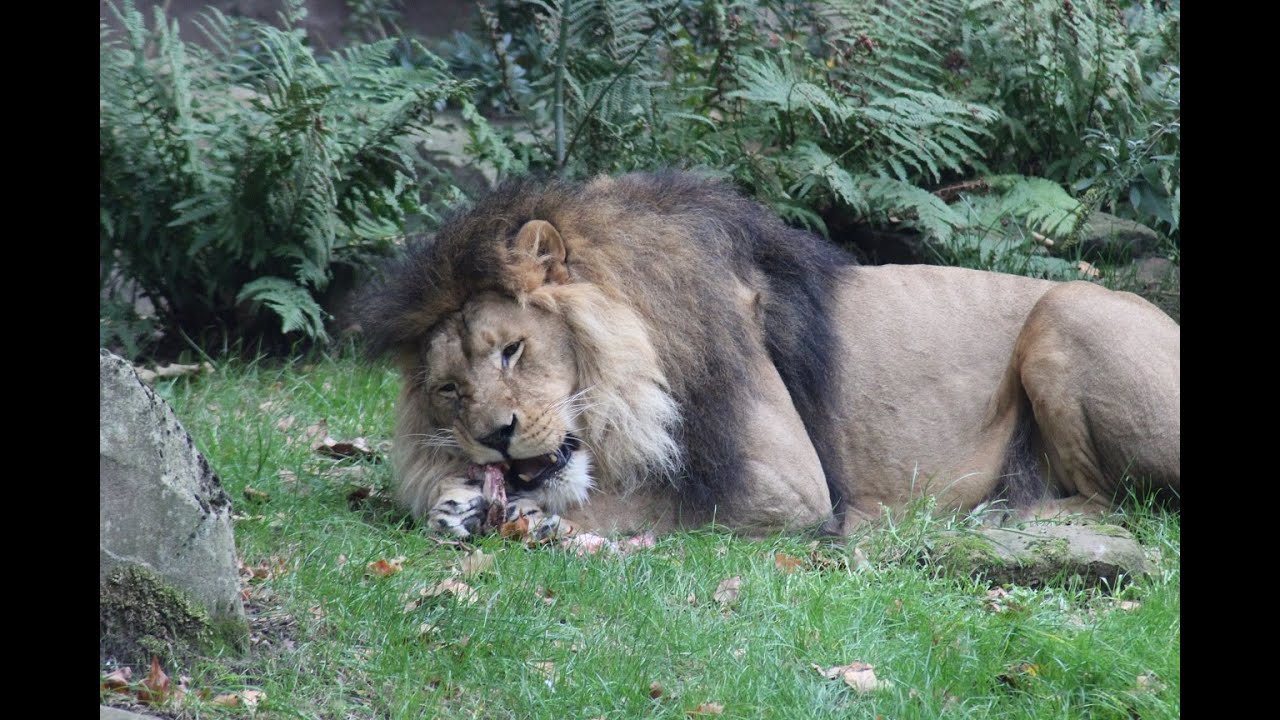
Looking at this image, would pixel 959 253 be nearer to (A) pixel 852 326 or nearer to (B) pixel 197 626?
(A) pixel 852 326

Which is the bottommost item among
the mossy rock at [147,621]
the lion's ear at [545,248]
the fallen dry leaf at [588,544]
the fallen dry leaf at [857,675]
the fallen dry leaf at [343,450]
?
the fallen dry leaf at [343,450]

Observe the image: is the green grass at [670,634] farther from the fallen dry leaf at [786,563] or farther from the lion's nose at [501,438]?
the lion's nose at [501,438]

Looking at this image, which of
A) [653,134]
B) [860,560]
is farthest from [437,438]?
[653,134]

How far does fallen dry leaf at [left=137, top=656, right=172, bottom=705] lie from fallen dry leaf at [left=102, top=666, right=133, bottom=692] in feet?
0.12

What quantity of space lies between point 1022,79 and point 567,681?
5562mm

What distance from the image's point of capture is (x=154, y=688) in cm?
310

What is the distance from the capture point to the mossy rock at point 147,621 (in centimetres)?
314

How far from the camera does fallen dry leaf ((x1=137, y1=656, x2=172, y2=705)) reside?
3.08 metres

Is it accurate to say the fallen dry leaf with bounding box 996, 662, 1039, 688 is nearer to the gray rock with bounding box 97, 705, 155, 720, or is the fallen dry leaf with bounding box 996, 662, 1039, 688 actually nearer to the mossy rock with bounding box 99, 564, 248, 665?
the mossy rock with bounding box 99, 564, 248, 665

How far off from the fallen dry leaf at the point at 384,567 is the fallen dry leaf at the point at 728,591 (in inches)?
40.3

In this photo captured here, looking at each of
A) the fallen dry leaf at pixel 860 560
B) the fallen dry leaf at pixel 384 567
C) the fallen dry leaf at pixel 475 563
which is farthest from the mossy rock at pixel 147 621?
the fallen dry leaf at pixel 860 560

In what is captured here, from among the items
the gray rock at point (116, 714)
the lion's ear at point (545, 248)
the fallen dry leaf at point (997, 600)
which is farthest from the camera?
the lion's ear at point (545, 248)

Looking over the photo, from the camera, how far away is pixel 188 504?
126 inches

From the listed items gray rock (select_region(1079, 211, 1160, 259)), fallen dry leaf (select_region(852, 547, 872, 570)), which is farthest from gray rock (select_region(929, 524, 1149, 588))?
gray rock (select_region(1079, 211, 1160, 259))
